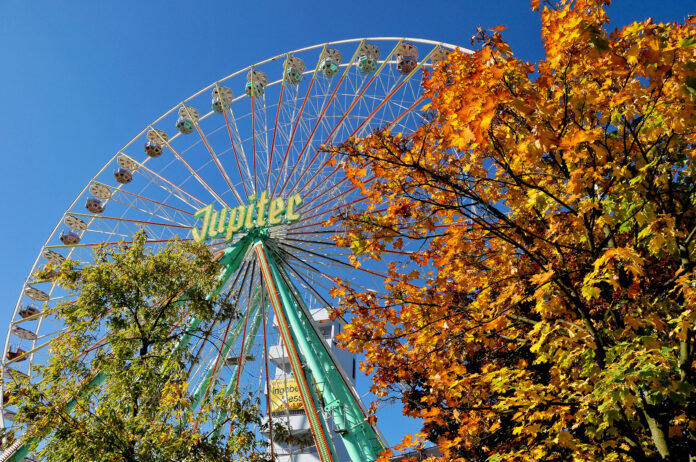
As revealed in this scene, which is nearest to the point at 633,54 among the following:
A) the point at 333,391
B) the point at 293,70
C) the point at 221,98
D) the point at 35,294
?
the point at 333,391

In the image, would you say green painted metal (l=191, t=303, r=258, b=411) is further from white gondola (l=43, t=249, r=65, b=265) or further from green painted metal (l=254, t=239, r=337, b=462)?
white gondola (l=43, t=249, r=65, b=265)

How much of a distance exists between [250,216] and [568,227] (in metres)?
12.3

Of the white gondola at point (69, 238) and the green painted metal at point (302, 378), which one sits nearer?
the green painted metal at point (302, 378)

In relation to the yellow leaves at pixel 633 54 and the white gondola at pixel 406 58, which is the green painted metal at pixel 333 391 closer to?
the white gondola at pixel 406 58

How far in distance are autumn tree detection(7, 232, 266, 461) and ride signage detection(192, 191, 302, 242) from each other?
20.9 ft

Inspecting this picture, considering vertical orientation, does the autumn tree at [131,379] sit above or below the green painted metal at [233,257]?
below

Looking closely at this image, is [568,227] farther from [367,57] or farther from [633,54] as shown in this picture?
[367,57]

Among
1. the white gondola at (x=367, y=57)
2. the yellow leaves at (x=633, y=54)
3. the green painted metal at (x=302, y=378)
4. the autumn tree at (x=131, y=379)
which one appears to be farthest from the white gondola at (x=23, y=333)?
the yellow leaves at (x=633, y=54)

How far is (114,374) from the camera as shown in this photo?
7340 mm

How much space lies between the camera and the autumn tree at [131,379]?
21.6ft

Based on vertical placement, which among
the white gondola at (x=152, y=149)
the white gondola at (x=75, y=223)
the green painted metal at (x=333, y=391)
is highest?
the white gondola at (x=152, y=149)

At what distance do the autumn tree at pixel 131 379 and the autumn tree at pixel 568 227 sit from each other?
314 cm

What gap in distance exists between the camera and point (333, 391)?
1151 centimetres

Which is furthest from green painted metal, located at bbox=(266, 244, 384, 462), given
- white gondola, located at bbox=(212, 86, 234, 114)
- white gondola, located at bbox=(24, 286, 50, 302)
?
white gondola, located at bbox=(24, 286, 50, 302)
